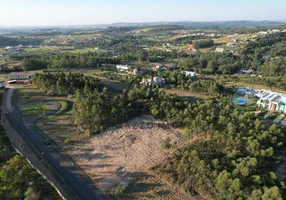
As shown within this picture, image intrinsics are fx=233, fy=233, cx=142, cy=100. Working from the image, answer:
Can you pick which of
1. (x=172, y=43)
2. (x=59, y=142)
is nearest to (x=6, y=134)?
(x=59, y=142)

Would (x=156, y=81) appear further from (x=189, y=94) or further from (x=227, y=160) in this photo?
(x=227, y=160)

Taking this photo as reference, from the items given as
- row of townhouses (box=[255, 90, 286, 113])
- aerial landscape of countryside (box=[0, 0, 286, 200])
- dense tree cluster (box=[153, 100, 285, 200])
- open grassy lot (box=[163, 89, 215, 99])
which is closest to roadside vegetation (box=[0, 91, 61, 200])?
aerial landscape of countryside (box=[0, 0, 286, 200])

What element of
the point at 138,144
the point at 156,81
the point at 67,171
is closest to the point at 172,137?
the point at 138,144

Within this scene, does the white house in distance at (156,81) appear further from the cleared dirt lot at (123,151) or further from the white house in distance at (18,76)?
the white house in distance at (18,76)

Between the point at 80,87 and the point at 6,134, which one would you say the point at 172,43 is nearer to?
the point at 80,87

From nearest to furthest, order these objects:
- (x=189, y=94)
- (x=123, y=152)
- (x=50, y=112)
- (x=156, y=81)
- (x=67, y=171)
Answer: (x=67, y=171), (x=123, y=152), (x=50, y=112), (x=189, y=94), (x=156, y=81)

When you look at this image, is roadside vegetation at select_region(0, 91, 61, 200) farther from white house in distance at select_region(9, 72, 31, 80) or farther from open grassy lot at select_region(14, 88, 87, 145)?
white house in distance at select_region(9, 72, 31, 80)
